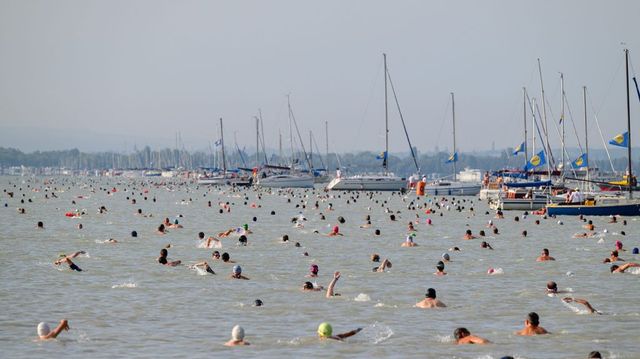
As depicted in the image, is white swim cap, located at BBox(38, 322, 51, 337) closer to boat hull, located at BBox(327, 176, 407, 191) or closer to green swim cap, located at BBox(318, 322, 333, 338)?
green swim cap, located at BBox(318, 322, 333, 338)

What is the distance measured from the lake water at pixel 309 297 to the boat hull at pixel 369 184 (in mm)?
77927

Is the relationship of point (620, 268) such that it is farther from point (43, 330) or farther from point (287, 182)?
point (287, 182)

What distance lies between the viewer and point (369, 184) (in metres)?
139

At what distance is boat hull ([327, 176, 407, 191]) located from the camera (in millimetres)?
137000

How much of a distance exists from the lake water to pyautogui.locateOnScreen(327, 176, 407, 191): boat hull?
3068 inches

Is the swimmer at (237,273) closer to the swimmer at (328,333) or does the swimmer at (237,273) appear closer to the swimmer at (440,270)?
the swimmer at (440,270)

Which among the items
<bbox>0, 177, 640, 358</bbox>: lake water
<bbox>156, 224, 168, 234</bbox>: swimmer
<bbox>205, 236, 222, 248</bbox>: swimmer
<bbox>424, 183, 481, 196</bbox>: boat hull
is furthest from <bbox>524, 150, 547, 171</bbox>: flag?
<bbox>205, 236, 222, 248</bbox>: swimmer

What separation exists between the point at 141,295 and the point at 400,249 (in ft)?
62.7

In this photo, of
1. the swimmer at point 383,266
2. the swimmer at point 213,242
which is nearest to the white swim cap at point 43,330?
the swimmer at point 383,266

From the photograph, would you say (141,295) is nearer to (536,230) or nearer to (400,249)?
(400,249)

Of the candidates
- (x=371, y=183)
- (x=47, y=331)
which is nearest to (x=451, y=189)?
(x=371, y=183)

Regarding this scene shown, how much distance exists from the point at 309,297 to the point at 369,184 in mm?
107987

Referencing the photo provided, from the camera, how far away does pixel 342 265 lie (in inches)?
1618

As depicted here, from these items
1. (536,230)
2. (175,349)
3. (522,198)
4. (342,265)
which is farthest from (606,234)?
(175,349)
